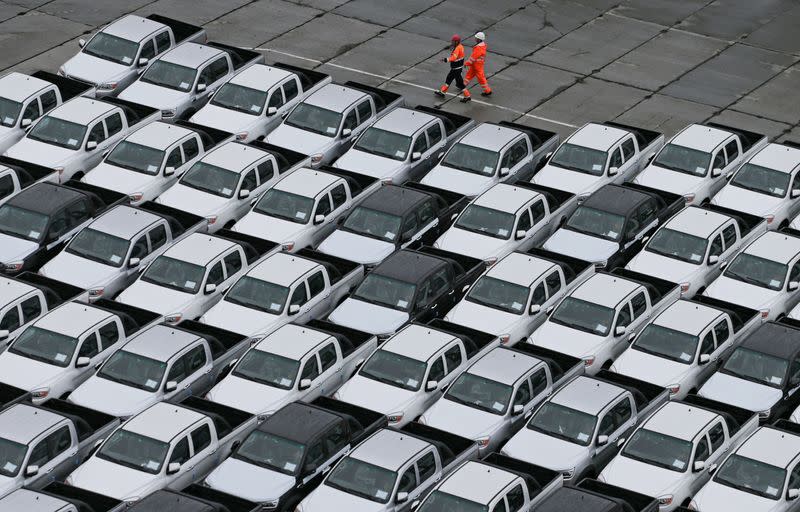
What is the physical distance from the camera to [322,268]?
102 feet

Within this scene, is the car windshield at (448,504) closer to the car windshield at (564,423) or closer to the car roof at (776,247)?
the car windshield at (564,423)

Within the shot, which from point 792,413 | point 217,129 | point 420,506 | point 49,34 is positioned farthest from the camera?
point 49,34

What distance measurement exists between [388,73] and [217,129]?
224 inches

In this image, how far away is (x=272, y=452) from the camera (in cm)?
2653

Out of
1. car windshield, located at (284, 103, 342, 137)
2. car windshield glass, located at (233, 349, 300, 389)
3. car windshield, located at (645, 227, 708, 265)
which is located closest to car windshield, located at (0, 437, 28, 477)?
car windshield glass, located at (233, 349, 300, 389)

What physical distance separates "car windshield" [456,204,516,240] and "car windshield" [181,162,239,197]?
4198 mm

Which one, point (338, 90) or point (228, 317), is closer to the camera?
point (228, 317)

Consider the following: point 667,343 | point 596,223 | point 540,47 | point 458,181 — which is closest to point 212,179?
point 458,181

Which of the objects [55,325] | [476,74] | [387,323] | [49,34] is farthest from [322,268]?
[49,34]

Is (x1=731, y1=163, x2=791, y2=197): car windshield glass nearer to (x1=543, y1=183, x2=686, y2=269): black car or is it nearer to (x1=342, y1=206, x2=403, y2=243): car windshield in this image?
(x1=543, y1=183, x2=686, y2=269): black car

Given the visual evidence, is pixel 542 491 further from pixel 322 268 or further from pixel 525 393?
pixel 322 268

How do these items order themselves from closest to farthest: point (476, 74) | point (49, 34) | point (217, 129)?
point (217, 129)
point (476, 74)
point (49, 34)

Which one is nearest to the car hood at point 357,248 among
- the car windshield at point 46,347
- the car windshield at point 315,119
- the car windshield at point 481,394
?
the car windshield at point 315,119

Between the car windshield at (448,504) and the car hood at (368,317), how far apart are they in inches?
219
